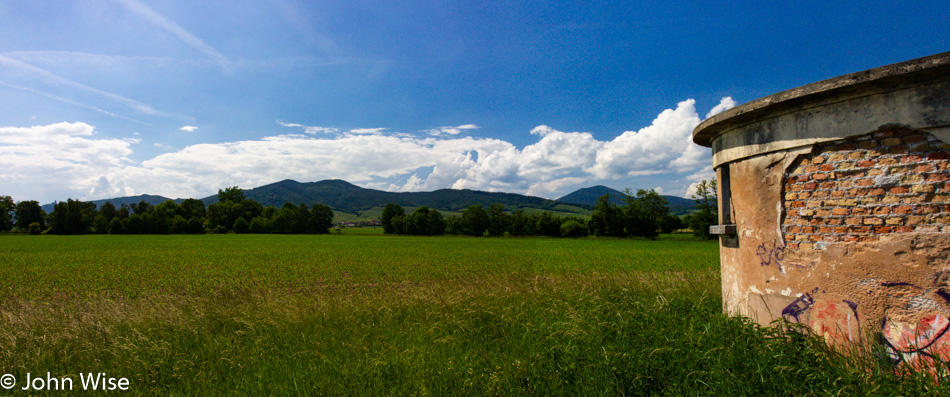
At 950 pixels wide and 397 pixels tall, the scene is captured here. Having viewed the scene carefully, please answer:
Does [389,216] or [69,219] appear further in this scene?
[389,216]

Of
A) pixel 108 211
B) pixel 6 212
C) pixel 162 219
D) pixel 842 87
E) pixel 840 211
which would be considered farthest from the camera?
pixel 108 211

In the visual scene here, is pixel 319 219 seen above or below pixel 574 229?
above

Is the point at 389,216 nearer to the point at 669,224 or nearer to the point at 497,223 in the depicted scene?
the point at 497,223

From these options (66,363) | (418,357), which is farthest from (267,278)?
(418,357)

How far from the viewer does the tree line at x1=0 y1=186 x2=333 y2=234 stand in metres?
73.0

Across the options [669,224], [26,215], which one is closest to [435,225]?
[669,224]

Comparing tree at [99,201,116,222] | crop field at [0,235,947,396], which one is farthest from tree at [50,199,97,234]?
crop field at [0,235,947,396]

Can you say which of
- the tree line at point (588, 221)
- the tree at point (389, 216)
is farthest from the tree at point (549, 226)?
the tree at point (389, 216)

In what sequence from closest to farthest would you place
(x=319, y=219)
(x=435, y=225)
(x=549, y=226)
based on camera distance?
(x=549, y=226)
(x=435, y=225)
(x=319, y=219)

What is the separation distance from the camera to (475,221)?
75.4 metres

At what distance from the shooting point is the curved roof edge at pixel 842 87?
10.9ft

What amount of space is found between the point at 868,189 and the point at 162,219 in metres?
98.4

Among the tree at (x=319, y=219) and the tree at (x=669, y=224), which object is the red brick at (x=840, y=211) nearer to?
the tree at (x=669, y=224)

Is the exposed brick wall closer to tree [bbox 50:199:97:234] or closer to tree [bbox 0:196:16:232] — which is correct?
tree [bbox 50:199:97:234]
